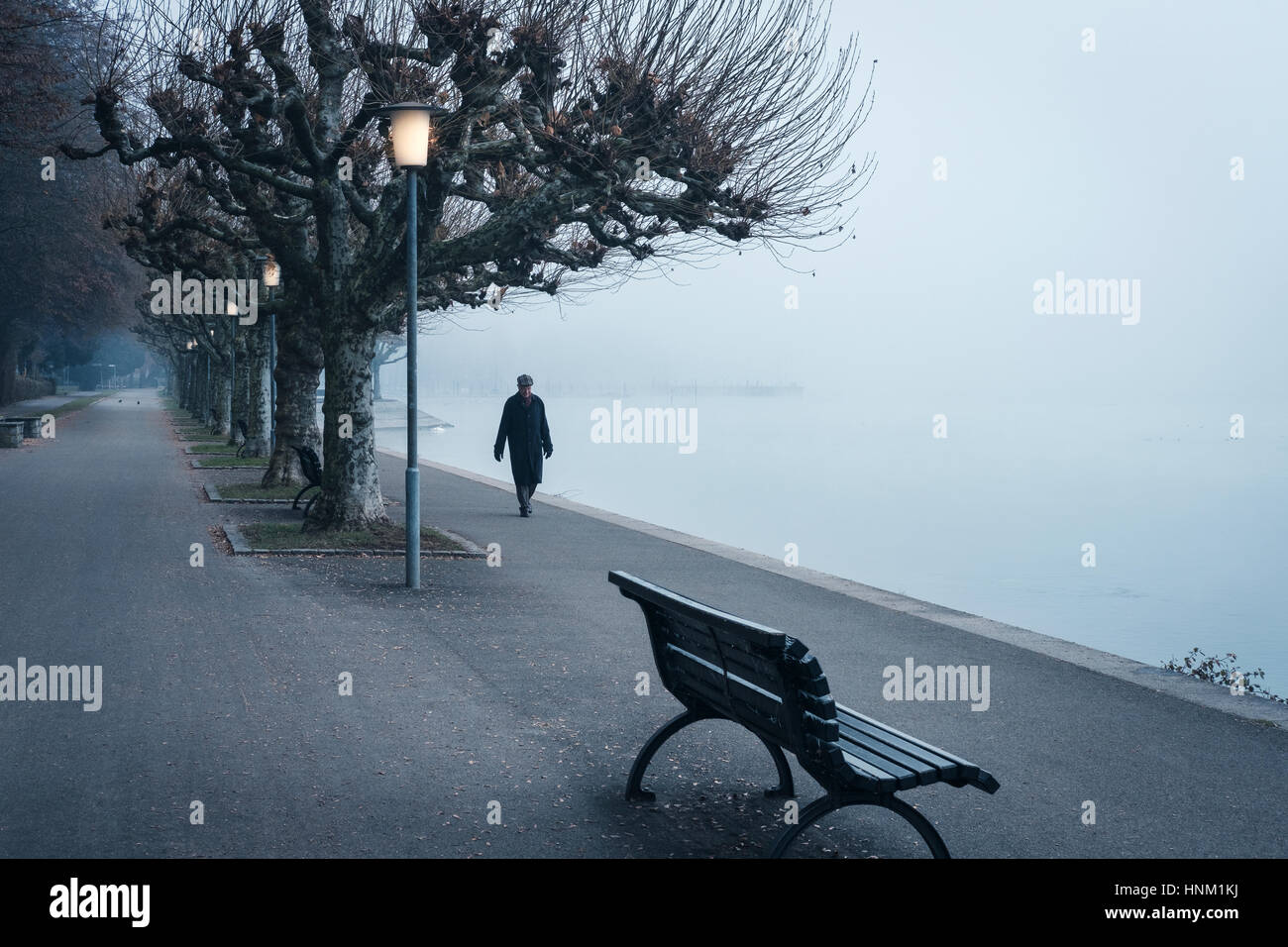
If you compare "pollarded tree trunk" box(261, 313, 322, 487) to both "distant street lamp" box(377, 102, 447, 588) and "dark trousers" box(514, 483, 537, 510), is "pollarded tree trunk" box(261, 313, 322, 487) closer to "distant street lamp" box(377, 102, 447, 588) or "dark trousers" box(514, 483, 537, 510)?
"dark trousers" box(514, 483, 537, 510)

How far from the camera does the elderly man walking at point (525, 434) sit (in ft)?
61.6

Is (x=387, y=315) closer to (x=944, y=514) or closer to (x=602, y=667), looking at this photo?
(x=602, y=667)

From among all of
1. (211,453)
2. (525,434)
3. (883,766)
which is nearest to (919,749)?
(883,766)

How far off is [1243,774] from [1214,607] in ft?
42.3

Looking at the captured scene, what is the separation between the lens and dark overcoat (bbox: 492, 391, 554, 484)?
18797 millimetres

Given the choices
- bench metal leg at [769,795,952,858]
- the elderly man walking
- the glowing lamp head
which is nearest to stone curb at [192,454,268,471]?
the elderly man walking

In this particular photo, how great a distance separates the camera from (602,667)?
28.3 feet

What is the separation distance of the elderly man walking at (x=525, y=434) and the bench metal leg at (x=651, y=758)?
42.4 feet

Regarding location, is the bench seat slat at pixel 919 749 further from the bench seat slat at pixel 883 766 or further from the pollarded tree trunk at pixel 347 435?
the pollarded tree trunk at pixel 347 435

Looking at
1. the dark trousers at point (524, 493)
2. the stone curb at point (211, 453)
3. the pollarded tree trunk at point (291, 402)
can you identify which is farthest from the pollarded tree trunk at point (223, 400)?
the dark trousers at point (524, 493)

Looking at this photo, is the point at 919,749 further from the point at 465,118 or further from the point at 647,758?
the point at 465,118

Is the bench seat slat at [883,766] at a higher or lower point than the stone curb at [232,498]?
higher

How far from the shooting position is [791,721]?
471 centimetres

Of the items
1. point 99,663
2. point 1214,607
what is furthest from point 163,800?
point 1214,607
